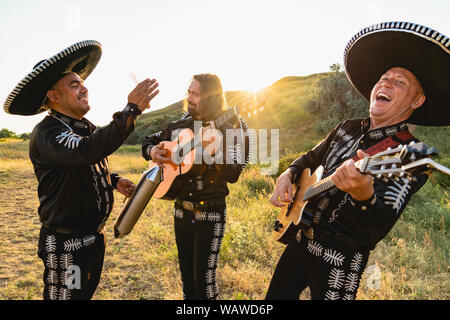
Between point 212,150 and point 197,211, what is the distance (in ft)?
2.16

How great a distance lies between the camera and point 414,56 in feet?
6.93

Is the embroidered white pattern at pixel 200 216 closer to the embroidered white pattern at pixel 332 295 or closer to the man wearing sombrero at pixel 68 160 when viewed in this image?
the man wearing sombrero at pixel 68 160

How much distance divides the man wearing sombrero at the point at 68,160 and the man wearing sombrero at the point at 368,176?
1.74 m

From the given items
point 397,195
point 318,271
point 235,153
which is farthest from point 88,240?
point 397,195

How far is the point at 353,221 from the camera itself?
1897mm

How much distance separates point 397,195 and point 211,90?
2.13 metres

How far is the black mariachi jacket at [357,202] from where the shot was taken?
1.75 meters

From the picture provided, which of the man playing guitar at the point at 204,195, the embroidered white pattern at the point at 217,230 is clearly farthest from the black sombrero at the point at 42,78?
the embroidered white pattern at the point at 217,230

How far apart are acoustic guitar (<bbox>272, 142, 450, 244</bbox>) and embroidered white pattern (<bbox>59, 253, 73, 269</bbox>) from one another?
1873 mm

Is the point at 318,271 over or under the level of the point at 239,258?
over

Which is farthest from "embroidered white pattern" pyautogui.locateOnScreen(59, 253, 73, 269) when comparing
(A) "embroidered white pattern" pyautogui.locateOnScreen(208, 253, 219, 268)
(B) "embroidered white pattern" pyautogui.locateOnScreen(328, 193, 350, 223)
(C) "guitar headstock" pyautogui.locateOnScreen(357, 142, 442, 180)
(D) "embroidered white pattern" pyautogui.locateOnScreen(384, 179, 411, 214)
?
(D) "embroidered white pattern" pyautogui.locateOnScreen(384, 179, 411, 214)

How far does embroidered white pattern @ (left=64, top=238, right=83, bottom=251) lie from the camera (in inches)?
94.6

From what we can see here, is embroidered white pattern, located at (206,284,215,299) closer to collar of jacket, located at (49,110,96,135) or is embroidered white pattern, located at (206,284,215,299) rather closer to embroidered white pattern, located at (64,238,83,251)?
embroidered white pattern, located at (64,238,83,251)

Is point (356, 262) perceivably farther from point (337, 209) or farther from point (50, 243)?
point (50, 243)
